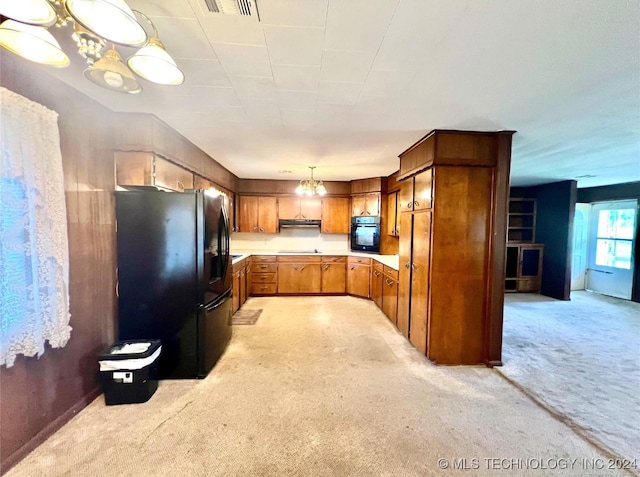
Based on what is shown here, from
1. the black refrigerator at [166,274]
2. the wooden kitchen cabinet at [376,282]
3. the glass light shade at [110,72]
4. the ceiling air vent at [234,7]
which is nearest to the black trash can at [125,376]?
the black refrigerator at [166,274]

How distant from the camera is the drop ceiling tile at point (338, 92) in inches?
75.5

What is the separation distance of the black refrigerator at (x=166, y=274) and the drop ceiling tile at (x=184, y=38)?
3.96ft

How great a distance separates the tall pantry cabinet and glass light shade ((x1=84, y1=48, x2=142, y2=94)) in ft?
8.29

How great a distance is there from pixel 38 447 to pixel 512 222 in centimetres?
826

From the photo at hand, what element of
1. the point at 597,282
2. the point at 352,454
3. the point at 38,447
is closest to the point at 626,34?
the point at 352,454

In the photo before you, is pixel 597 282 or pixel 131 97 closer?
pixel 131 97

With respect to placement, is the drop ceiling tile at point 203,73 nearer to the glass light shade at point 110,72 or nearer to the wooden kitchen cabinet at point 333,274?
the glass light shade at point 110,72

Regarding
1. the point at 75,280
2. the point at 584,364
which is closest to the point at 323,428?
the point at 75,280

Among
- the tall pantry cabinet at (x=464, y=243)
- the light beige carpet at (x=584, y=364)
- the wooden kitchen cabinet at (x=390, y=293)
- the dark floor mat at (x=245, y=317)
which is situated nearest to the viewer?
the light beige carpet at (x=584, y=364)

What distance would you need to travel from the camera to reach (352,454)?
1.74m

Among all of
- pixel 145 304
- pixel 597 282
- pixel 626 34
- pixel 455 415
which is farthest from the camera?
pixel 597 282

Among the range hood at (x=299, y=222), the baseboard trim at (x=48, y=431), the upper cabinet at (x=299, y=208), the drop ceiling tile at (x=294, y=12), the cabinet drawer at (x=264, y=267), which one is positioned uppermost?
the drop ceiling tile at (x=294, y=12)

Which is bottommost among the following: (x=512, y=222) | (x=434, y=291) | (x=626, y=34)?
(x=434, y=291)

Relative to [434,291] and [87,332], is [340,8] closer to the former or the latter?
[434,291]
